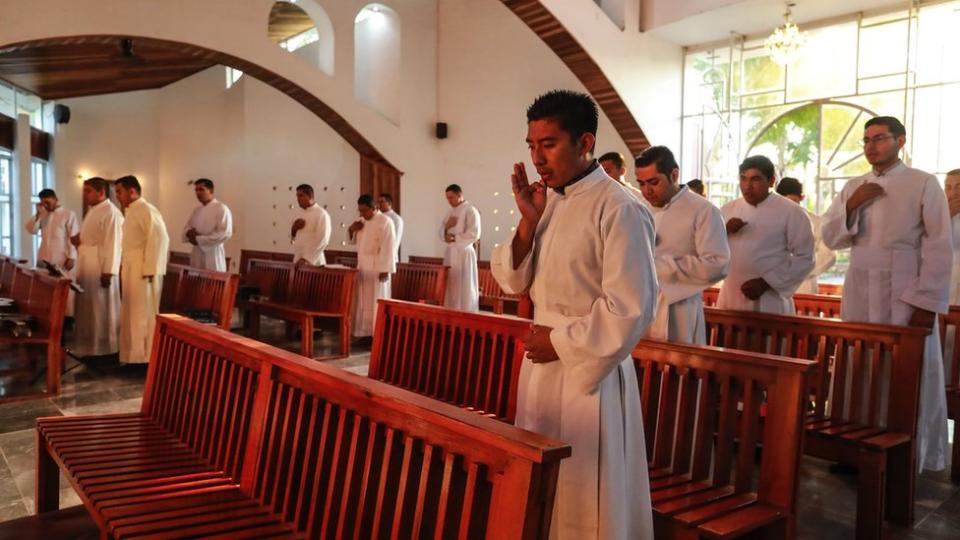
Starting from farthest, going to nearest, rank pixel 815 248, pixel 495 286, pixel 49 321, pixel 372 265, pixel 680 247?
pixel 495 286, pixel 372 265, pixel 815 248, pixel 49 321, pixel 680 247

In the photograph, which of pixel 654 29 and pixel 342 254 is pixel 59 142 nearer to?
pixel 342 254

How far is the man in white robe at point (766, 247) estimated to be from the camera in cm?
388

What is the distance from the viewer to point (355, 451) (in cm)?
178

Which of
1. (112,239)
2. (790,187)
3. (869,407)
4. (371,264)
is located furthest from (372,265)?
(869,407)

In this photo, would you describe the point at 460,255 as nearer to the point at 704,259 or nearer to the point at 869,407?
the point at 704,259

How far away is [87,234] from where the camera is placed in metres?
6.64

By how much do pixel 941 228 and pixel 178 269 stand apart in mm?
6278

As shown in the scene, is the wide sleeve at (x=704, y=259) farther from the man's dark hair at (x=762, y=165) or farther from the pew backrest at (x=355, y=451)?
the pew backrest at (x=355, y=451)

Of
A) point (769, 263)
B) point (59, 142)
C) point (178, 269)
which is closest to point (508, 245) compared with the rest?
point (769, 263)

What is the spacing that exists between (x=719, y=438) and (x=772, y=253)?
6.34ft

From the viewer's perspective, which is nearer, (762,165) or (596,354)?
(596,354)

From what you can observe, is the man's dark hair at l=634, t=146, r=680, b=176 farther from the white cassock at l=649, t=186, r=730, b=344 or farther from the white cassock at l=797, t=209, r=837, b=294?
the white cassock at l=797, t=209, r=837, b=294

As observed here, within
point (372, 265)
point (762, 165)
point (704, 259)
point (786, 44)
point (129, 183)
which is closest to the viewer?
point (704, 259)

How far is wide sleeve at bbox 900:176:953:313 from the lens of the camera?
11.4 ft
